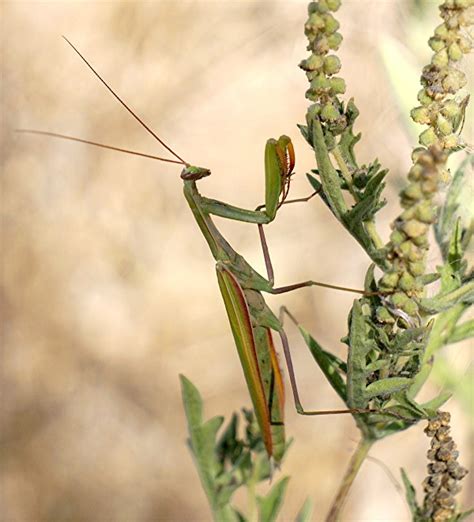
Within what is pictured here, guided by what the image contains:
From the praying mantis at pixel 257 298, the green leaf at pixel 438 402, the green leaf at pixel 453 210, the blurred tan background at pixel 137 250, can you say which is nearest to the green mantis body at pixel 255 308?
the praying mantis at pixel 257 298

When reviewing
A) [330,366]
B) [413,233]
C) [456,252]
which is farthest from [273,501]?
[413,233]

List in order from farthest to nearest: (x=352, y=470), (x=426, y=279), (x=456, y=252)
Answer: (x=352, y=470), (x=456, y=252), (x=426, y=279)

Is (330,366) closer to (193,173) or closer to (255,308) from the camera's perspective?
(255,308)

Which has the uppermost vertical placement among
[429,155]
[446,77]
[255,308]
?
[255,308]

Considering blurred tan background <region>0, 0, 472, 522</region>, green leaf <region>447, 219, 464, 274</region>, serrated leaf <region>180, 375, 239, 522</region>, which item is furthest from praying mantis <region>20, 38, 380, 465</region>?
blurred tan background <region>0, 0, 472, 522</region>

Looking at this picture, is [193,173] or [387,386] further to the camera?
[193,173]

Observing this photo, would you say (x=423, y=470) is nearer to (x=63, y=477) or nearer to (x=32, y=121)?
(x=63, y=477)

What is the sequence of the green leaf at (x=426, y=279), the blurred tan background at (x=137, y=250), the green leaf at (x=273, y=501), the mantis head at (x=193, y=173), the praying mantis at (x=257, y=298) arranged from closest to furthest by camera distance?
the green leaf at (x=426, y=279) → the green leaf at (x=273, y=501) → the praying mantis at (x=257, y=298) → the mantis head at (x=193, y=173) → the blurred tan background at (x=137, y=250)

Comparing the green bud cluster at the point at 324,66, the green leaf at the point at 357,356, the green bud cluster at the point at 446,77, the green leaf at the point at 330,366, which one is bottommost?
the green leaf at the point at 357,356

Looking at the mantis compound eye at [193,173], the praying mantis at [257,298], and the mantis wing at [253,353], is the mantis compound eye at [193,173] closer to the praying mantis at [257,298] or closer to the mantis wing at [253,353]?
the praying mantis at [257,298]
